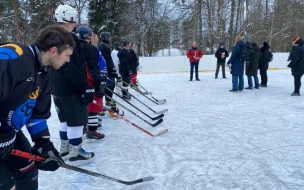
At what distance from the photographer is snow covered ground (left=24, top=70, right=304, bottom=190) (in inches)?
89.9

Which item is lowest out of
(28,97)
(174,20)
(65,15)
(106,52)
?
(28,97)

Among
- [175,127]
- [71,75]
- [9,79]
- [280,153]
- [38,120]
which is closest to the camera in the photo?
[9,79]

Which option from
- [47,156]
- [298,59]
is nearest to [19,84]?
[47,156]

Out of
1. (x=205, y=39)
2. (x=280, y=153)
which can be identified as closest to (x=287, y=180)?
(x=280, y=153)

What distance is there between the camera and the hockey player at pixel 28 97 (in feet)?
3.76

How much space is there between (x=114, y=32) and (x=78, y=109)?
18287mm

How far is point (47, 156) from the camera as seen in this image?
157cm

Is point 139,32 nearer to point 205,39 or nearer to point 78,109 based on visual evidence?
point 205,39

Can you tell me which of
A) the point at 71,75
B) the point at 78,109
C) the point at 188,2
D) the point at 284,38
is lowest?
the point at 78,109

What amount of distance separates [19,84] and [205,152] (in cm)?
226

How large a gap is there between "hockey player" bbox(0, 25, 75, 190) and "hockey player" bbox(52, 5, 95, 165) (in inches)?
35.0

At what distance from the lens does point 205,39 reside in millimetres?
22578

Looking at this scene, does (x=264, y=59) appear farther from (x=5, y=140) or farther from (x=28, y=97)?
(x=5, y=140)

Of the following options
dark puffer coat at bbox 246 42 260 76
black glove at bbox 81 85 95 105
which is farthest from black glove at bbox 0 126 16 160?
dark puffer coat at bbox 246 42 260 76
